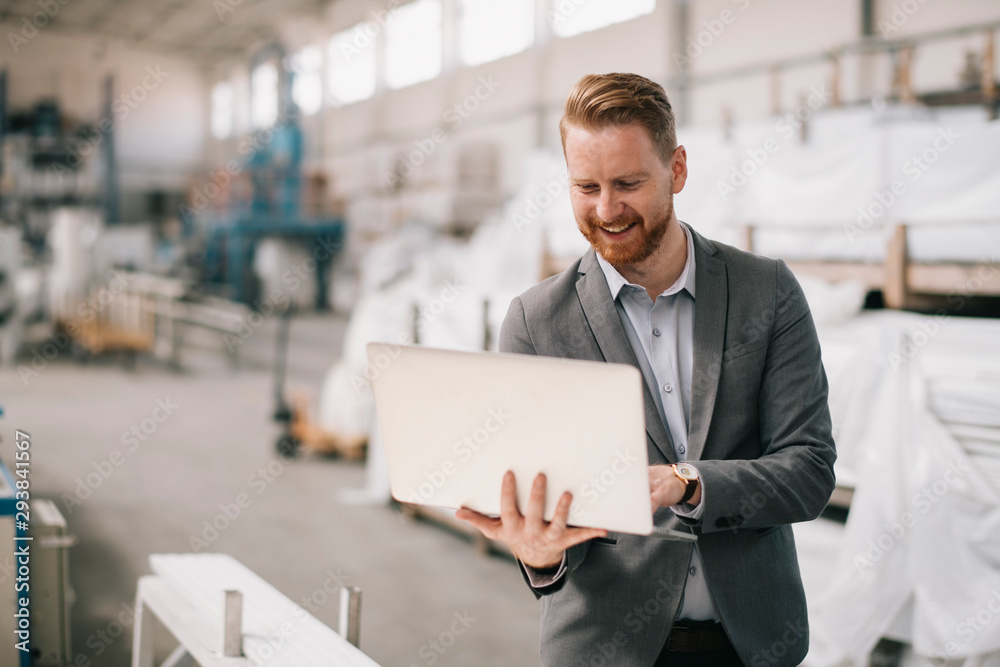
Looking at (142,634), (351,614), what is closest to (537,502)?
(351,614)

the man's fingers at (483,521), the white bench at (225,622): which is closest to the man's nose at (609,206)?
the man's fingers at (483,521)

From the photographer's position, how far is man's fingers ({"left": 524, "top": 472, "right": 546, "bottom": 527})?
112cm

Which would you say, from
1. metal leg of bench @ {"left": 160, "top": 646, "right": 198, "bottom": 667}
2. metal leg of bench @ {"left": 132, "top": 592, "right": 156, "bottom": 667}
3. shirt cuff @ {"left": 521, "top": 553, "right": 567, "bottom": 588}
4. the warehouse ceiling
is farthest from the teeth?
the warehouse ceiling

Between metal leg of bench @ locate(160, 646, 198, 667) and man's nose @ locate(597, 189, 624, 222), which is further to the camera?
metal leg of bench @ locate(160, 646, 198, 667)

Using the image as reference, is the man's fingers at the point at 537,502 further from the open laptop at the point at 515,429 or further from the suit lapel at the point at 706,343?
the suit lapel at the point at 706,343

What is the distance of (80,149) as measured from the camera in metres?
19.7

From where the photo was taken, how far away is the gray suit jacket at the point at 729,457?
1241mm

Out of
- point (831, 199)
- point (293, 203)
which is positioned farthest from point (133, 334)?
point (831, 199)

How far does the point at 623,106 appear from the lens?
120cm

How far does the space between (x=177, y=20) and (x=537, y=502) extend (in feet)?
72.0

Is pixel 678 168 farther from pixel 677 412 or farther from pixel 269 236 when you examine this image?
pixel 269 236

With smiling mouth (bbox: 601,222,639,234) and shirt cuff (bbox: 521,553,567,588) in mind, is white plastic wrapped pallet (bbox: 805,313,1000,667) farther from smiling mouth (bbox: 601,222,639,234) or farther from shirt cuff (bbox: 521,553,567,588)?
smiling mouth (bbox: 601,222,639,234)

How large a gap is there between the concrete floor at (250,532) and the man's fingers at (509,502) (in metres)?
2.35

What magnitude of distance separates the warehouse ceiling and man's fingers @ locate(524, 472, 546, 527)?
57.3 ft
